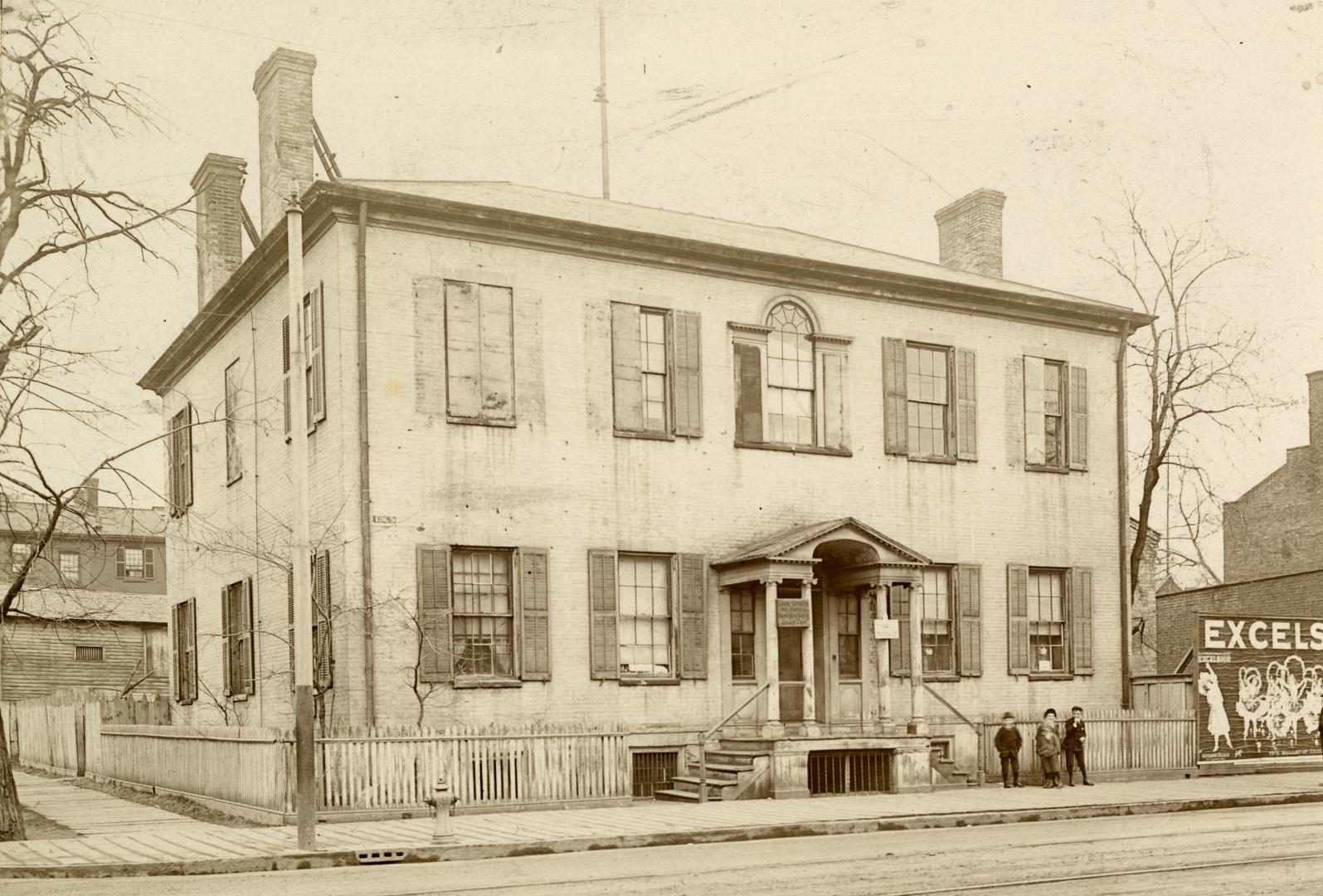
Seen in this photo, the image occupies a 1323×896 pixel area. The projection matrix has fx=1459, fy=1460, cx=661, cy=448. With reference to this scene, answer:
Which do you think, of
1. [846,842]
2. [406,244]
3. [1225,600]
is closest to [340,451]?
[406,244]

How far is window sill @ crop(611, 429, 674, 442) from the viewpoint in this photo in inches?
873

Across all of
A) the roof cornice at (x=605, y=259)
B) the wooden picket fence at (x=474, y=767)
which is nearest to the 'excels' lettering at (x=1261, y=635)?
the roof cornice at (x=605, y=259)

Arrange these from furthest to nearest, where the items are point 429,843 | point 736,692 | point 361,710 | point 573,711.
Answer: point 736,692
point 573,711
point 361,710
point 429,843

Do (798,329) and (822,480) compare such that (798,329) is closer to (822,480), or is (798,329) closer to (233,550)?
(822,480)

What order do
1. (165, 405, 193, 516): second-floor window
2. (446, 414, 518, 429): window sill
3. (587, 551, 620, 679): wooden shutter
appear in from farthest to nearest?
(165, 405, 193, 516): second-floor window < (587, 551, 620, 679): wooden shutter < (446, 414, 518, 429): window sill

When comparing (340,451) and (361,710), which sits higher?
(340,451)

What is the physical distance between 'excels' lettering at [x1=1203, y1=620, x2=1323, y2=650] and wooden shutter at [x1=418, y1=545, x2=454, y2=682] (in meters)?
13.4

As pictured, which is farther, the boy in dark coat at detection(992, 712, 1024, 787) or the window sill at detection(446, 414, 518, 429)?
the boy in dark coat at detection(992, 712, 1024, 787)

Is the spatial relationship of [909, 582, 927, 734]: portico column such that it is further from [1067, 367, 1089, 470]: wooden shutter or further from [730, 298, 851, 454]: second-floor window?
[1067, 367, 1089, 470]: wooden shutter

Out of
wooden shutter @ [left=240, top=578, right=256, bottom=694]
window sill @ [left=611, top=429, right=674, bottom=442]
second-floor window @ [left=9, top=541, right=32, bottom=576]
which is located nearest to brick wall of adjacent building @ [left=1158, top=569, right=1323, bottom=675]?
window sill @ [left=611, top=429, right=674, bottom=442]

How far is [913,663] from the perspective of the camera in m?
22.8

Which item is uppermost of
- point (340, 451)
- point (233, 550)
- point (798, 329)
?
point (798, 329)

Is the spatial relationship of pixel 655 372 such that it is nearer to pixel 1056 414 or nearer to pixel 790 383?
pixel 790 383

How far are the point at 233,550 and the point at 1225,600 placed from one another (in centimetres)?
2545
